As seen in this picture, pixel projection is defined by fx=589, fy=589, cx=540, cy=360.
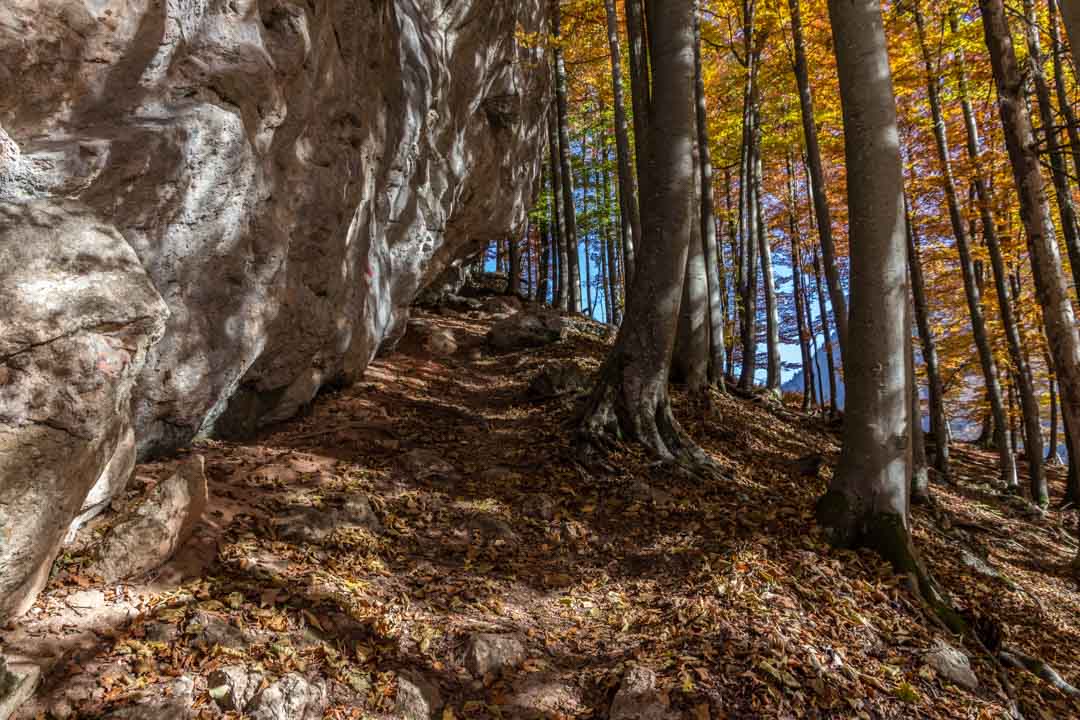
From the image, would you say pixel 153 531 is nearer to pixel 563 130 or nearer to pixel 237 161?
pixel 237 161

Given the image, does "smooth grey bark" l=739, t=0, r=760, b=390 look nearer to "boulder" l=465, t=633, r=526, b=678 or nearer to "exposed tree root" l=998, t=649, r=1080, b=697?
"exposed tree root" l=998, t=649, r=1080, b=697

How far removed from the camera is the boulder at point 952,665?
3.67 m

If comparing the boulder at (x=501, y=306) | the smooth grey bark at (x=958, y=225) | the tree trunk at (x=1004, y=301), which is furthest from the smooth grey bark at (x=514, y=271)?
the tree trunk at (x=1004, y=301)

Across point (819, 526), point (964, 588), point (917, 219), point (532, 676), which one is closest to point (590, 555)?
point (532, 676)

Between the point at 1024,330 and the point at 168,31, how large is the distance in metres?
17.0

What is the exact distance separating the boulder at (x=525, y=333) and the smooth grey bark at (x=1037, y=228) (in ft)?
25.4

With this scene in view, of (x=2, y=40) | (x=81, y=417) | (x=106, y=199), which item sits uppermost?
(x=2, y=40)

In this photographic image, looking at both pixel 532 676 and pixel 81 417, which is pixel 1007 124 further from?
pixel 81 417

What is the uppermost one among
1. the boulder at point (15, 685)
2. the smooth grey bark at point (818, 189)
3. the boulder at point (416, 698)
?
the smooth grey bark at point (818, 189)

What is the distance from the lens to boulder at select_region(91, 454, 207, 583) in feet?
10.7

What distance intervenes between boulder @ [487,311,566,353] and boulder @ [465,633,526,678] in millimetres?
8635

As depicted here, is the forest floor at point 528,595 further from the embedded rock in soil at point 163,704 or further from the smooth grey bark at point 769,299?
the smooth grey bark at point 769,299

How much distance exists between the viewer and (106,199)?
3.85 meters

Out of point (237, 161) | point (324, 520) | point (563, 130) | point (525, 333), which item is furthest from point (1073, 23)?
point (563, 130)
